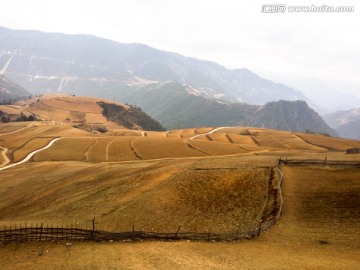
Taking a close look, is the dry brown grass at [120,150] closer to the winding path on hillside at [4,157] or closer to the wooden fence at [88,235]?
the winding path on hillside at [4,157]

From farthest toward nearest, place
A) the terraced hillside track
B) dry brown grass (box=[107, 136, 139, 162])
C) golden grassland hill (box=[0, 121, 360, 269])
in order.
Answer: dry brown grass (box=[107, 136, 139, 162]), the terraced hillside track, golden grassland hill (box=[0, 121, 360, 269])

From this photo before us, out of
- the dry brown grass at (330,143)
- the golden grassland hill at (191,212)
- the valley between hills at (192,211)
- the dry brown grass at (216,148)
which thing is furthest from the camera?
the dry brown grass at (330,143)

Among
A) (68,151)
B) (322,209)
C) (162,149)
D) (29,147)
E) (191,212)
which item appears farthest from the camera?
(29,147)

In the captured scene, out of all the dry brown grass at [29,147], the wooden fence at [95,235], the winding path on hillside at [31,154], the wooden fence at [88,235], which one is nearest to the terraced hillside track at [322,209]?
the wooden fence at [95,235]

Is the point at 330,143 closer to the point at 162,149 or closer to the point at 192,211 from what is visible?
the point at 162,149

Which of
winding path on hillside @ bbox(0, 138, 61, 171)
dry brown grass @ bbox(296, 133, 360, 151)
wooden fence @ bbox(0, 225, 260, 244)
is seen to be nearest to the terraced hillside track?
wooden fence @ bbox(0, 225, 260, 244)

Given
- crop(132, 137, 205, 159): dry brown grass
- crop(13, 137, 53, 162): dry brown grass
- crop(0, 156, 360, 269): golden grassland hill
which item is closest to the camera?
crop(0, 156, 360, 269): golden grassland hill

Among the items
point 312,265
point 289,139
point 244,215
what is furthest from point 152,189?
point 289,139

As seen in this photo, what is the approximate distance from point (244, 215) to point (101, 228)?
19.1 meters

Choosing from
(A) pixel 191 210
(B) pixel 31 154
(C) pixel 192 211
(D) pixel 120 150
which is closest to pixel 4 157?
(B) pixel 31 154

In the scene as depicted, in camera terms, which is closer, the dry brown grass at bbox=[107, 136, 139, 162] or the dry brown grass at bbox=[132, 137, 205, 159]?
the dry brown grass at bbox=[107, 136, 139, 162]

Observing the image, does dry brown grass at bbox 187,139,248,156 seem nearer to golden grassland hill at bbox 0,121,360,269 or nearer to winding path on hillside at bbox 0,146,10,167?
golden grassland hill at bbox 0,121,360,269

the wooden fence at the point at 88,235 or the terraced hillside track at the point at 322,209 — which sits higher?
the terraced hillside track at the point at 322,209

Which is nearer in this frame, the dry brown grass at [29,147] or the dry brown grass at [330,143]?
the dry brown grass at [29,147]
